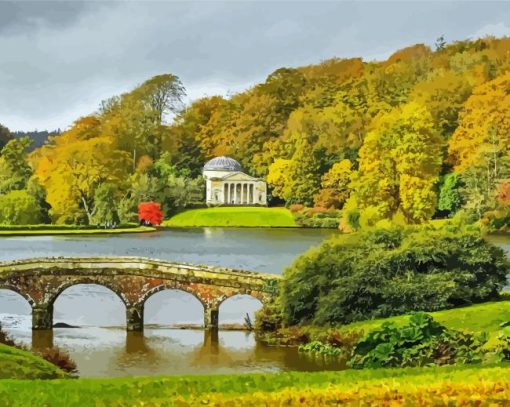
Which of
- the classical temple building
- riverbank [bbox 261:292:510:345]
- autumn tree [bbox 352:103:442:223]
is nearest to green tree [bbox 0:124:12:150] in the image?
the classical temple building

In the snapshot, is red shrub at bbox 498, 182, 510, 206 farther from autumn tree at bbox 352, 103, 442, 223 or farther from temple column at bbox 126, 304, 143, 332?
temple column at bbox 126, 304, 143, 332

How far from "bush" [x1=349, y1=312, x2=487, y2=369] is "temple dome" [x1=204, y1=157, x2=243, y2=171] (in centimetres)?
5887

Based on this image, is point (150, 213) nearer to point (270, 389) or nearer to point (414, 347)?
point (414, 347)

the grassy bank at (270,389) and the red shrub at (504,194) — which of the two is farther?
the red shrub at (504,194)

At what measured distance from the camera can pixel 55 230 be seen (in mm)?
63188

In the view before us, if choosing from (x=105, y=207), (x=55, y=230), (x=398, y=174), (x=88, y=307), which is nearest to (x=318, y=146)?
(x=398, y=174)

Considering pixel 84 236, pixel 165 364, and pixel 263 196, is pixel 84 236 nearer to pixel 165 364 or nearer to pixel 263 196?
pixel 263 196

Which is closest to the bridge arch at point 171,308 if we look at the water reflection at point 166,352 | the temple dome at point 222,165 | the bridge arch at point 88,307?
the bridge arch at point 88,307

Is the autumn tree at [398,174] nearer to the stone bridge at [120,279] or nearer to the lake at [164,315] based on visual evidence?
the lake at [164,315]

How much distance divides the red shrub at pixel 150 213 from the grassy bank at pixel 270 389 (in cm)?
5304

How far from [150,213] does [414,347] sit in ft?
160

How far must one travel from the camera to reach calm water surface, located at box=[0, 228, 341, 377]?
80.8 ft

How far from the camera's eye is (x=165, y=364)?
976 inches

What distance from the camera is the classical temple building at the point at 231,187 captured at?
74375mm
